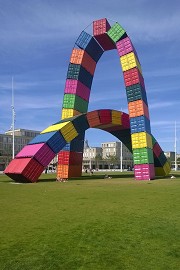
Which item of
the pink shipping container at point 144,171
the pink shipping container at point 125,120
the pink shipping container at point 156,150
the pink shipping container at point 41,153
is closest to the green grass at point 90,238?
the pink shipping container at point 41,153

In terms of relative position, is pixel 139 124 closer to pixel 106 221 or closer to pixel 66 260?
pixel 106 221

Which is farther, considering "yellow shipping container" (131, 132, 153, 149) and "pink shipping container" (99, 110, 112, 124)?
"pink shipping container" (99, 110, 112, 124)

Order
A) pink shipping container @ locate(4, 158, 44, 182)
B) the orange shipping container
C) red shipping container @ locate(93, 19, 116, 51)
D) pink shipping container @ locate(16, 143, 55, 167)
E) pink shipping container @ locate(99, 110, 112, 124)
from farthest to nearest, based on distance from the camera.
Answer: the orange shipping container
red shipping container @ locate(93, 19, 116, 51)
pink shipping container @ locate(99, 110, 112, 124)
pink shipping container @ locate(16, 143, 55, 167)
pink shipping container @ locate(4, 158, 44, 182)

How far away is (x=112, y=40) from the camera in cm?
4306

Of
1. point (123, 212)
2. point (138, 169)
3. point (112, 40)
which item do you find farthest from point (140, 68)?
point (123, 212)

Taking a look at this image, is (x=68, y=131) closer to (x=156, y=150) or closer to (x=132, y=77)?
(x=132, y=77)

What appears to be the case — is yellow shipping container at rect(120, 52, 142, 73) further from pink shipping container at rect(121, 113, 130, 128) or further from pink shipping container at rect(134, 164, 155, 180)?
pink shipping container at rect(134, 164, 155, 180)

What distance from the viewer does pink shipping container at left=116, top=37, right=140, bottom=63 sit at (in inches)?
1611

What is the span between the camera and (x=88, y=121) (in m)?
40.8

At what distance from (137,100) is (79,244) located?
32.7 meters

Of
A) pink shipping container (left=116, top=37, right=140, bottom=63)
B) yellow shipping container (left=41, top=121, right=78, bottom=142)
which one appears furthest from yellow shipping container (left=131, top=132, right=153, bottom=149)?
pink shipping container (left=116, top=37, right=140, bottom=63)

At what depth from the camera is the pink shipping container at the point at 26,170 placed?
3367 cm

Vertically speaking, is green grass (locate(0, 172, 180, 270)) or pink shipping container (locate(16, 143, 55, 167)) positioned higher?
pink shipping container (locate(16, 143, 55, 167))

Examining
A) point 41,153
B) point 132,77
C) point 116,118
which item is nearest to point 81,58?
point 132,77
